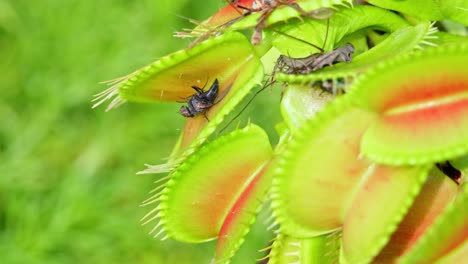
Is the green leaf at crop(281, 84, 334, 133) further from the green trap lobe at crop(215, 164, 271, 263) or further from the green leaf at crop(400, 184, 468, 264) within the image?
the green leaf at crop(400, 184, 468, 264)

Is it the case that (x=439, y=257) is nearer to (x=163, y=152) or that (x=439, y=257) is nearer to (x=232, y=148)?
(x=232, y=148)

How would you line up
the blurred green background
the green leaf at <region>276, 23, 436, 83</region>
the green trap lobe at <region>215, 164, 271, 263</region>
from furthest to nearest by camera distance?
the blurred green background
the green trap lobe at <region>215, 164, 271, 263</region>
the green leaf at <region>276, 23, 436, 83</region>

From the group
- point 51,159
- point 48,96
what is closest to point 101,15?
point 48,96

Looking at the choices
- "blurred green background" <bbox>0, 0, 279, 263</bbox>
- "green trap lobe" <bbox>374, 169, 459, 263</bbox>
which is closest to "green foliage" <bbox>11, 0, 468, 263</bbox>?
"green trap lobe" <bbox>374, 169, 459, 263</bbox>

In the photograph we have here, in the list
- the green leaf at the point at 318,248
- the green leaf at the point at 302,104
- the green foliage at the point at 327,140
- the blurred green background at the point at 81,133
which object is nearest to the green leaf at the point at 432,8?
the green foliage at the point at 327,140

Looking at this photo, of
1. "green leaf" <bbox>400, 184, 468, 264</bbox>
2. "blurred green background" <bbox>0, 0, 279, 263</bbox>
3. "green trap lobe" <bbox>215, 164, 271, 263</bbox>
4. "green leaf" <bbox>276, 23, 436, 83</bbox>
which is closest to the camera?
"green leaf" <bbox>400, 184, 468, 264</bbox>

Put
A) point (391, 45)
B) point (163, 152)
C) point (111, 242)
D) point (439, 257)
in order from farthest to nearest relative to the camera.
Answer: point (163, 152) < point (111, 242) < point (391, 45) < point (439, 257)
